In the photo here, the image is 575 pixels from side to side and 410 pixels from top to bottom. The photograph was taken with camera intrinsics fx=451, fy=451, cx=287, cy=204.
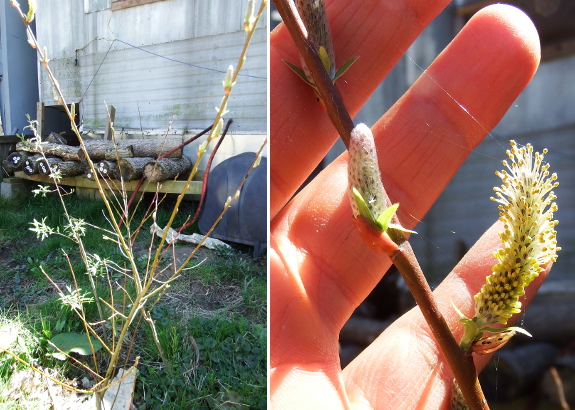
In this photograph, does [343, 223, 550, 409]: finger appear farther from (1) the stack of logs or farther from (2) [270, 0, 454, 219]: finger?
(1) the stack of logs

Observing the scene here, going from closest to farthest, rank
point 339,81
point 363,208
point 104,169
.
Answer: point 363,208 → point 339,81 → point 104,169

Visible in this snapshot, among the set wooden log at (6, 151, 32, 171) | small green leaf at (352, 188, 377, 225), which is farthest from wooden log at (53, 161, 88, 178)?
small green leaf at (352, 188, 377, 225)

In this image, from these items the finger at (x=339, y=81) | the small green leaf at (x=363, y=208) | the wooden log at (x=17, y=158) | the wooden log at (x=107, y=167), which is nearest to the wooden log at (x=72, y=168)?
the wooden log at (x=107, y=167)

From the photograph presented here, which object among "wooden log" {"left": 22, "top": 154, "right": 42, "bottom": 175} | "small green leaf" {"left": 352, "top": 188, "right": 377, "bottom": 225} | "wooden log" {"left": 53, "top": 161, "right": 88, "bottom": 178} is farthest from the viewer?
"wooden log" {"left": 22, "top": 154, "right": 42, "bottom": 175}

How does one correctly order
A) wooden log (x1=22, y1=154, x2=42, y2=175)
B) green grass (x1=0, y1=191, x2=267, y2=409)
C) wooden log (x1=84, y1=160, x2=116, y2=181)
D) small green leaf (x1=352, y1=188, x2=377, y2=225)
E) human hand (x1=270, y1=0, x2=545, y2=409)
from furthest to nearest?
wooden log (x1=22, y1=154, x2=42, y2=175) → wooden log (x1=84, y1=160, x2=116, y2=181) → green grass (x1=0, y1=191, x2=267, y2=409) → human hand (x1=270, y1=0, x2=545, y2=409) → small green leaf (x1=352, y1=188, x2=377, y2=225)

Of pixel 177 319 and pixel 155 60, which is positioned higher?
pixel 155 60

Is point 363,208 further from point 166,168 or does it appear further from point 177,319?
point 166,168

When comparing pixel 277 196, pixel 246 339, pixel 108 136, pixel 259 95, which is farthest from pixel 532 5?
pixel 108 136

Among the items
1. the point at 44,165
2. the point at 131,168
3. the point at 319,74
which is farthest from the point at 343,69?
the point at 44,165
